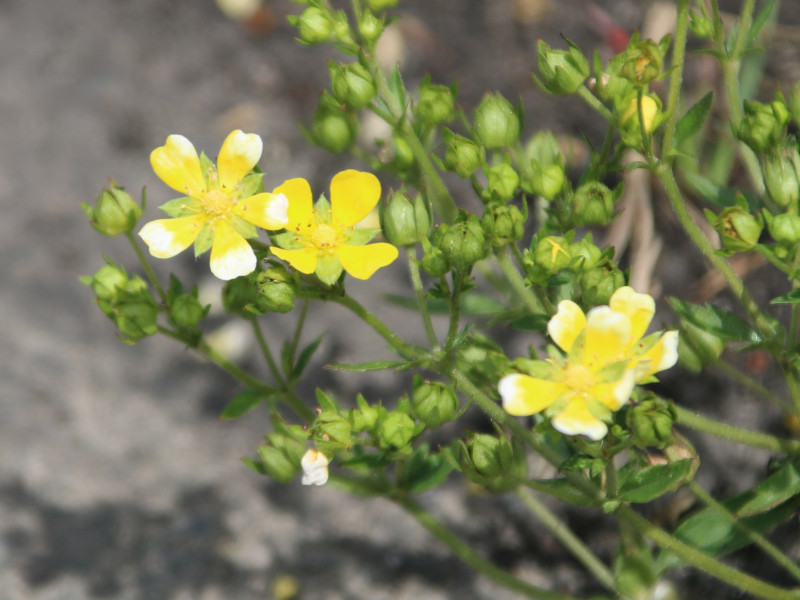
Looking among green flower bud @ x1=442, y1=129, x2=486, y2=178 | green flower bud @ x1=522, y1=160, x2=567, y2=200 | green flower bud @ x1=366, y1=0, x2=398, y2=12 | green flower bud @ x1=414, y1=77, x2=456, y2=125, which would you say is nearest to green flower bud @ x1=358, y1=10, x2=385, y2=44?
green flower bud @ x1=366, y1=0, x2=398, y2=12

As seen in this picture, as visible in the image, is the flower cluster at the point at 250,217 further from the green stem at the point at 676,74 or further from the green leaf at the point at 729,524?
the green leaf at the point at 729,524

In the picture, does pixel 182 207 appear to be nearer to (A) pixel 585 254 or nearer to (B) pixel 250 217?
(B) pixel 250 217

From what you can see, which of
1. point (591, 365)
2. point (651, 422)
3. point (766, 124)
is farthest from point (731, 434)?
point (766, 124)

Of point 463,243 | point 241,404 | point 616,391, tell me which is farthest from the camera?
point 241,404

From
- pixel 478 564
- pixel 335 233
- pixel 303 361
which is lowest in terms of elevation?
pixel 478 564

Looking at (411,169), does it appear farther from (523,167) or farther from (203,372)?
(203,372)

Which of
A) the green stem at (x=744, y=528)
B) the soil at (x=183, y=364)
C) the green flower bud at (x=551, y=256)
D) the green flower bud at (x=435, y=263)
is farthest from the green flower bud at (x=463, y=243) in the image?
the soil at (x=183, y=364)

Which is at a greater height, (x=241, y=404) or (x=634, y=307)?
(x=634, y=307)
